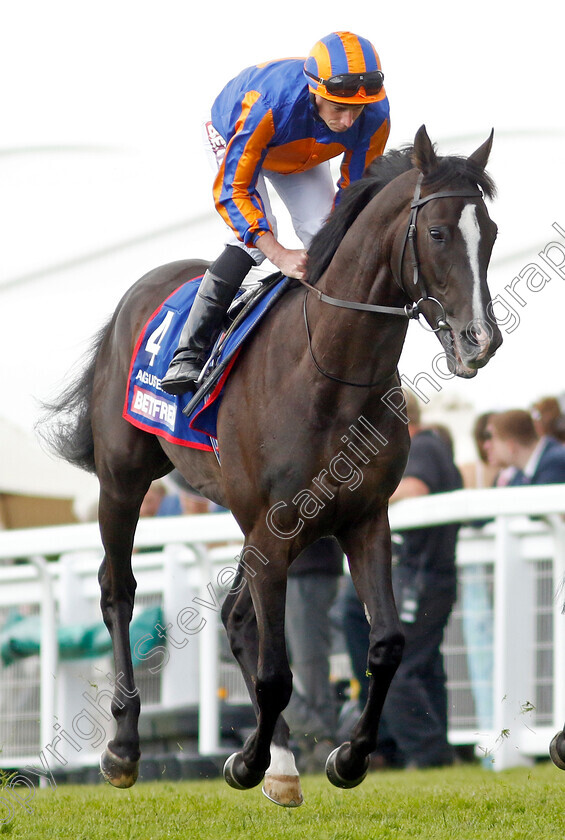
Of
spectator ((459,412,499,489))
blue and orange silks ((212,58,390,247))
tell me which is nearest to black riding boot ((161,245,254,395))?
blue and orange silks ((212,58,390,247))

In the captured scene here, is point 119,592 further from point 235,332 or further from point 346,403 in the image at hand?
point 346,403

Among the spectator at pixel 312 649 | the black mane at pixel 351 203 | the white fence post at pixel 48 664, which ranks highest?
the black mane at pixel 351 203

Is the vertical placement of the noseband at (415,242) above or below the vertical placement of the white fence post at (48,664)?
above

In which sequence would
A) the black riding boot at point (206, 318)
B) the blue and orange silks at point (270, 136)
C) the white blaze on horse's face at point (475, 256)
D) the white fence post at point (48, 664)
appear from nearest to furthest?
the white blaze on horse's face at point (475, 256)
the blue and orange silks at point (270, 136)
the black riding boot at point (206, 318)
the white fence post at point (48, 664)

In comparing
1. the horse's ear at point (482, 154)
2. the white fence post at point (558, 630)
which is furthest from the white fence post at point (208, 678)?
the horse's ear at point (482, 154)

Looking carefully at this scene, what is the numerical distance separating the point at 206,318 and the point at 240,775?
1760mm

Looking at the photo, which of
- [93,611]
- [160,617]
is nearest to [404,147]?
[160,617]

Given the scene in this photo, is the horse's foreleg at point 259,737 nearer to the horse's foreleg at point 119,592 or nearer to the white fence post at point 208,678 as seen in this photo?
the horse's foreleg at point 119,592

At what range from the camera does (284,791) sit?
15.9 feet

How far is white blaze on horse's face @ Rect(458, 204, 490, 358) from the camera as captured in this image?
3.72 m

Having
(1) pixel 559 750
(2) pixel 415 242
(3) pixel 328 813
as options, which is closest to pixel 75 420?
(3) pixel 328 813

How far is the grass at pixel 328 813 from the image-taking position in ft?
13.9

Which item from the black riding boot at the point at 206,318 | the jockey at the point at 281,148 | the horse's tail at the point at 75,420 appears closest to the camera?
the jockey at the point at 281,148

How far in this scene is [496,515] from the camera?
6.62 meters
